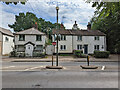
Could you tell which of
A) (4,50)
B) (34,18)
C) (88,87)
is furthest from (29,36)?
→ (34,18)

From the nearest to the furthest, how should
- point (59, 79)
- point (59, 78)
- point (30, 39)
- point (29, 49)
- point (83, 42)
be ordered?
point (59, 79) → point (59, 78) → point (29, 49) → point (30, 39) → point (83, 42)

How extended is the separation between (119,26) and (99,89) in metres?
24.6

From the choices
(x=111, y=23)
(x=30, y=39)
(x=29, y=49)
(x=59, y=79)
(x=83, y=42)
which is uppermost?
(x=111, y=23)

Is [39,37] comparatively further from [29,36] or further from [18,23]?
[18,23]

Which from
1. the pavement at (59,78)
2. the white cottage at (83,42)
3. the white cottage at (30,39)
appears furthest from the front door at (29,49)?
the pavement at (59,78)

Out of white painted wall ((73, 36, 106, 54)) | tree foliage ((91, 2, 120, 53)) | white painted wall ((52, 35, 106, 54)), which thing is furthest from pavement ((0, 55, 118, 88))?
white painted wall ((73, 36, 106, 54))

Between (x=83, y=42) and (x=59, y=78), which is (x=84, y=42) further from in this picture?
(x=59, y=78)

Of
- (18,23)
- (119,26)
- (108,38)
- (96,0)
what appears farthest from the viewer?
(18,23)

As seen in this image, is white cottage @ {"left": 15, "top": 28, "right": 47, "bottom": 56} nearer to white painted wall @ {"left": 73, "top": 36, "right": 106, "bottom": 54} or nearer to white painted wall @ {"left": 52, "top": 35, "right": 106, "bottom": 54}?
white painted wall @ {"left": 52, "top": 35, "right": 106, "bottom": 54}

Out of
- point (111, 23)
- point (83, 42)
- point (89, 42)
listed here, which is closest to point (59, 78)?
point (83, 42)

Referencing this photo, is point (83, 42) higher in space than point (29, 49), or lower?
higher

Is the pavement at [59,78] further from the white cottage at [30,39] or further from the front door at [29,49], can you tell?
the white cottage at [30,39]

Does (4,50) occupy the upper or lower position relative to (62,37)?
lower

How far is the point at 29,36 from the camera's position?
1075 inches
